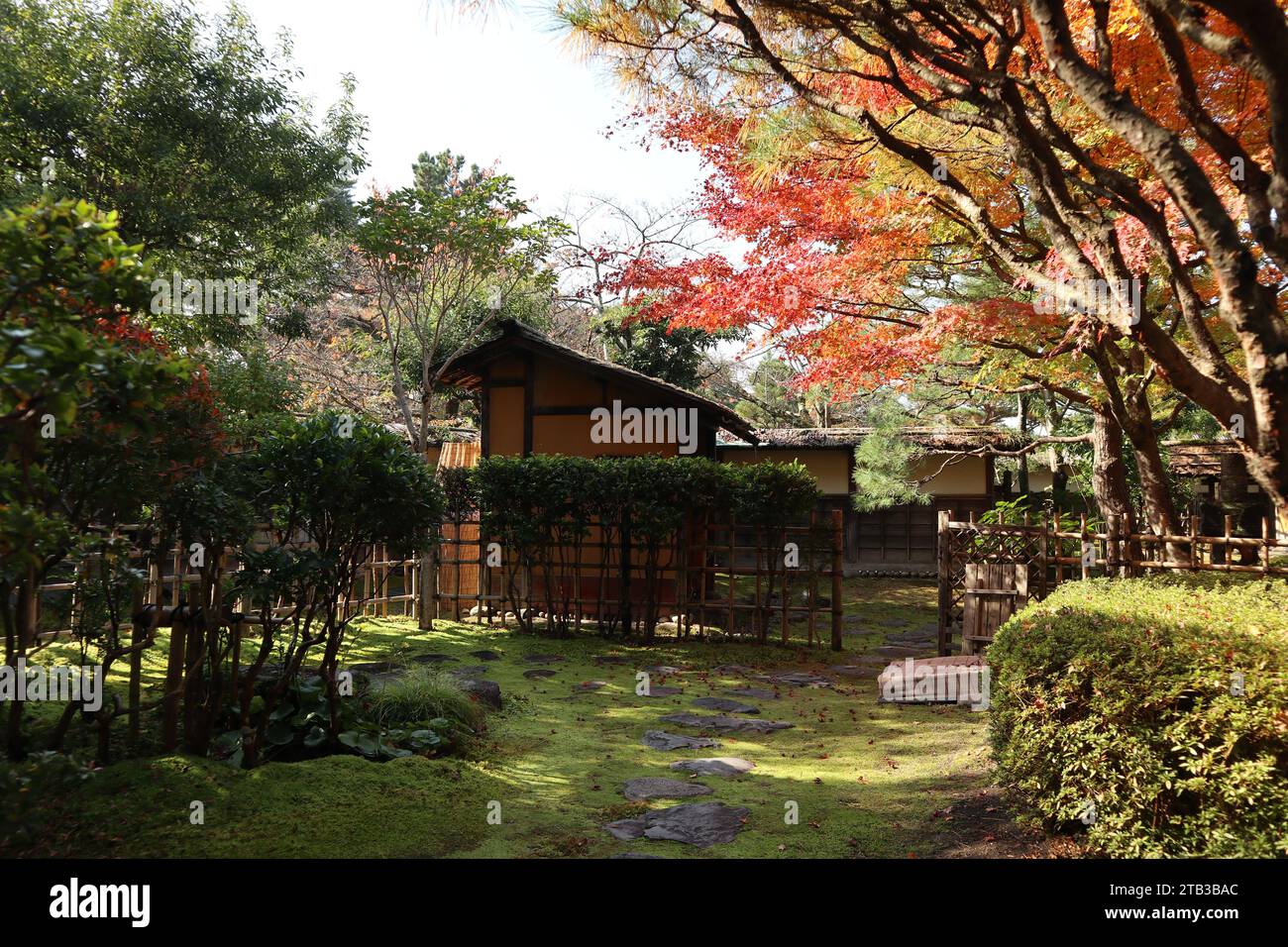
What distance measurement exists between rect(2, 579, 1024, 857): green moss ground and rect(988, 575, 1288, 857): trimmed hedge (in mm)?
728

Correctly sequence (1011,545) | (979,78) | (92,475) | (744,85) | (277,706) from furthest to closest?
(1011,545)
(744,85)
(277,706)
(979,78)
(92,475)

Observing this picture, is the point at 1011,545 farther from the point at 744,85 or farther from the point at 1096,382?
the point at 744,85

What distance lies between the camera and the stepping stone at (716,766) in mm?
6059

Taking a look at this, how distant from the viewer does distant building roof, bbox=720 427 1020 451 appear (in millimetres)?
19094

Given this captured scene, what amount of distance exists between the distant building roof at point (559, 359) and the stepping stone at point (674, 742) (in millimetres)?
7260

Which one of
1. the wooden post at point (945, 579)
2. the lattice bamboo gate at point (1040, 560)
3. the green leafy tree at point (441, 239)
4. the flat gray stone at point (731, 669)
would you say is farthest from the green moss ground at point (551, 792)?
the green leafy tree at point (441, 239)

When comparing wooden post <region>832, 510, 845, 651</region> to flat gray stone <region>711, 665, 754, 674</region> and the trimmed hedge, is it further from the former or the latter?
the trimmed hedge

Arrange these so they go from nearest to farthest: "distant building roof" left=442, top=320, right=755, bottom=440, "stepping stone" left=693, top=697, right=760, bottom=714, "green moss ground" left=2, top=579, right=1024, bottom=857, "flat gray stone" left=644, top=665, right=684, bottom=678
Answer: "green moss ground" left=2, top=579, right=1024, bottom=857 → "stepping stone" left=693, top=697, right=760, bottom=714 → "flat gray stone" left=644, top=665, right=684, bottom=678 → "distant building roof" left=442, top=320, right=755, bottom=440

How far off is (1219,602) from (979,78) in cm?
354

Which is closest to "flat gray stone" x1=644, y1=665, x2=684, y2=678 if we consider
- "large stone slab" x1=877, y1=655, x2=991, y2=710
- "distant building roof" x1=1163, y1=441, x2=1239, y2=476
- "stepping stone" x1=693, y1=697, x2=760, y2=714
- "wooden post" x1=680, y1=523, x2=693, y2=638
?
"stepping stone" x1=693, y1=697, x2=760, y2=714

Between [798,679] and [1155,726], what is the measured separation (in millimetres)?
5954

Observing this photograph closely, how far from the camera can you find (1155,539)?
772cm

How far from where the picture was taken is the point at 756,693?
892cm
